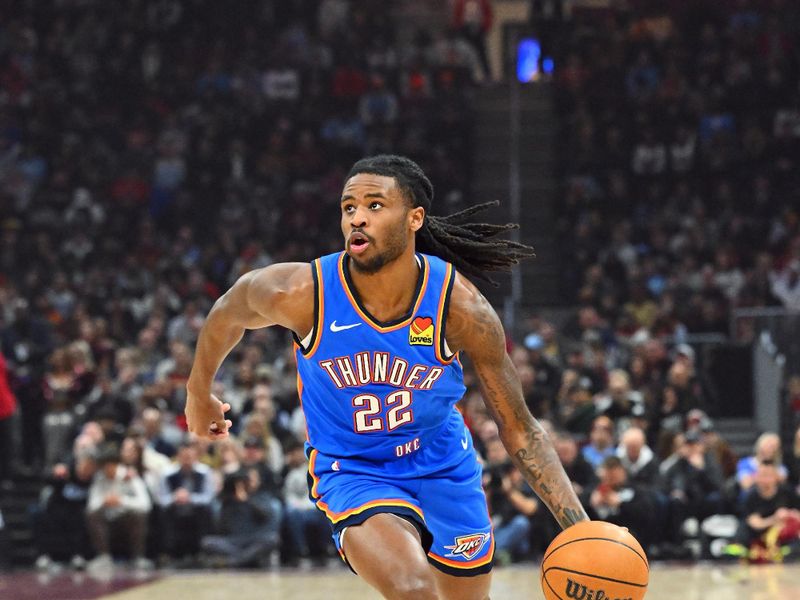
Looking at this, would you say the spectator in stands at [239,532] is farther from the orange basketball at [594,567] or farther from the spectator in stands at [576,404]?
the orange basketball at [594,567]

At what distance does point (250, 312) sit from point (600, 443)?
7.38m

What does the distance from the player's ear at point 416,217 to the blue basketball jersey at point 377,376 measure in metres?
0.16

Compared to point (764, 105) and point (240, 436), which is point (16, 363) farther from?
point (764, 105)

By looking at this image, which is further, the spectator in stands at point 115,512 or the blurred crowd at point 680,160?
the blurred crowd at point 680,160

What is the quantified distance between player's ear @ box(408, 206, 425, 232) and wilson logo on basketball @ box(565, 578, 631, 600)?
1.41m

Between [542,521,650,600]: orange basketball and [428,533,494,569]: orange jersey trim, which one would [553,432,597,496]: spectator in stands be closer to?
[428,533,494,569]: orange jersey trim

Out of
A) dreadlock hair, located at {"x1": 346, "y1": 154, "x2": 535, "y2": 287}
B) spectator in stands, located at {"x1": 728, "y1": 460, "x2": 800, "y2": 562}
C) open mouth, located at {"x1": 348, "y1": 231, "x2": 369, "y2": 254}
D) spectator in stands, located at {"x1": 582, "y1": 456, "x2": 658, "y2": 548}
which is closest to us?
open mouth, located at {"x1": 348, "y1": 231, "x2": 369, "y2": 254}

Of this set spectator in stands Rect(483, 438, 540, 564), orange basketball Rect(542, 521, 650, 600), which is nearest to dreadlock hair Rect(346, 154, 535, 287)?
orange basketball Rect(542, 521, 650, 600)

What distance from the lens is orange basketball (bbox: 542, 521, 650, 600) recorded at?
466 cm

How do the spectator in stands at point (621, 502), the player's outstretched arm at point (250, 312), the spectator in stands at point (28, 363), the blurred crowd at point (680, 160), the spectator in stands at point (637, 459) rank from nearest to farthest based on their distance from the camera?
1. the player's outstretched arm at point (250, 312)
2. the spectator in stands at point (621, 502)
3. the spectator in stands at point (637, 459)
4. the spectator in stands at point (28, 363)
5. the blurred crowd at point (680, 160)

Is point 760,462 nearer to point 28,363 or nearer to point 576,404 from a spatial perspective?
point 576,404

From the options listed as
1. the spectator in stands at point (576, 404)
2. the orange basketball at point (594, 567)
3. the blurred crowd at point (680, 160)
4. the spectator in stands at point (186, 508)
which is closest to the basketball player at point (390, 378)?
the orange basketball at point (594, 567)

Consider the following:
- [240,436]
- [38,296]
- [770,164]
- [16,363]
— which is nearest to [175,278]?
[38,296]

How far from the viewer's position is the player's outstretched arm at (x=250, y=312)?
4.94m
